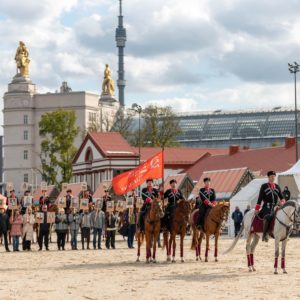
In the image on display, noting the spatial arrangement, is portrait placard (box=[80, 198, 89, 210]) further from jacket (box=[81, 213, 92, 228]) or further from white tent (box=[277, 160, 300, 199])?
white tent (box=[277, 160, 300, 199])

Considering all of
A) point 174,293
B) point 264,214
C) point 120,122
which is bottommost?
point 174,293

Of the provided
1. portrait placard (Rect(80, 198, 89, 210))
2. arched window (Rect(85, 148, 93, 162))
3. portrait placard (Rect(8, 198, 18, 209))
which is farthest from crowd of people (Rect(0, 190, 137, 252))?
arched window (Rect(85, 148, 93, 162))

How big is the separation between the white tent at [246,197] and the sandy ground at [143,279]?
21.3 metres

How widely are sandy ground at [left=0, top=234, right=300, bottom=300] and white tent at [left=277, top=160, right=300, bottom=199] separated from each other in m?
18.6

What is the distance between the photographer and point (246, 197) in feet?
181

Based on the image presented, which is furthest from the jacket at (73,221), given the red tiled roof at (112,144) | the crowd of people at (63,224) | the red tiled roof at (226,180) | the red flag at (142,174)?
the red tiled roof at (112,144)

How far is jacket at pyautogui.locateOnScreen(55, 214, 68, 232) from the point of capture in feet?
135

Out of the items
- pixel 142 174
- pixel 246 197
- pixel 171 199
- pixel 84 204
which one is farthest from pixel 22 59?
pixel 171 199

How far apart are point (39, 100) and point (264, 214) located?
5678 inches

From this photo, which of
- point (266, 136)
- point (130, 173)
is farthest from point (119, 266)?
point (266, 136)

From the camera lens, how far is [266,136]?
19988 centimetres

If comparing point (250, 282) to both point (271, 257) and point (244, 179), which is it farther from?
point (244, 179)

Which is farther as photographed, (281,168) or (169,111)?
(169,111)

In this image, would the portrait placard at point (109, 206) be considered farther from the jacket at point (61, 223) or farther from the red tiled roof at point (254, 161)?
the red tiled roof at point (254, 161)
